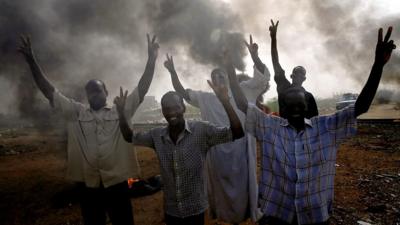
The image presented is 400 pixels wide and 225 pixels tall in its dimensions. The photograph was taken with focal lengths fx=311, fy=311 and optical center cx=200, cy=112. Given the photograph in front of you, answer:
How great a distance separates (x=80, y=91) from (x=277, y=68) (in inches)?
271

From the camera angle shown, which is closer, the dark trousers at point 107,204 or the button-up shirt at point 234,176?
the dark trousers at point 107,204

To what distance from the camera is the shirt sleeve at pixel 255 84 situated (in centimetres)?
349

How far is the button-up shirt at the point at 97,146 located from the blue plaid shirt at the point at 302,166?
1.24m

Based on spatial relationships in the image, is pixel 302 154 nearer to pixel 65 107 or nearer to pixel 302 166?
pixel 302 166

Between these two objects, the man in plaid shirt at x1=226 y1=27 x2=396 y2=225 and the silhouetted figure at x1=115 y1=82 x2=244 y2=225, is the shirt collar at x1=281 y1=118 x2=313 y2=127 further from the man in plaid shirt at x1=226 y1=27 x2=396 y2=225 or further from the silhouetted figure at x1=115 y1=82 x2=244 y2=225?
the silhouetted figure at x1=115 y1=82 x2=244 y2=225

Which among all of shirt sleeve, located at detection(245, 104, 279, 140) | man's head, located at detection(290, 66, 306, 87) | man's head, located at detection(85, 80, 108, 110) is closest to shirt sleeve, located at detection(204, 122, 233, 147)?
shirt sleeve, located at detection(245, 104, 279, 140)

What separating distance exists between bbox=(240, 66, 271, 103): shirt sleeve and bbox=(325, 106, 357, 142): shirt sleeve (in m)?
1.36

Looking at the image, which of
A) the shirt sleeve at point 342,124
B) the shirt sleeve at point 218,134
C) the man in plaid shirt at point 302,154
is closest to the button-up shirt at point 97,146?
the shirt sleeve at point 218,134

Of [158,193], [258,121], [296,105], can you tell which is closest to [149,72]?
[258,121]

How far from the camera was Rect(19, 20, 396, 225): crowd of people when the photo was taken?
7.02 ft

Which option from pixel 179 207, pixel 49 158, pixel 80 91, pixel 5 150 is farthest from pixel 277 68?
pixel 5 150

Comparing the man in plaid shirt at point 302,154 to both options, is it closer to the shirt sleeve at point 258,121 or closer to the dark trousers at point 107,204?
the shirt sleeve at point 258,121

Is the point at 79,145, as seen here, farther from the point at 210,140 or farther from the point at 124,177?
the point at 210,140

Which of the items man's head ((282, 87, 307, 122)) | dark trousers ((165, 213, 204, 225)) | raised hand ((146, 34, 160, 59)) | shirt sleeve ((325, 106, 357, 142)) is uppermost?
raised hand ((146, 34, 160, 59))
